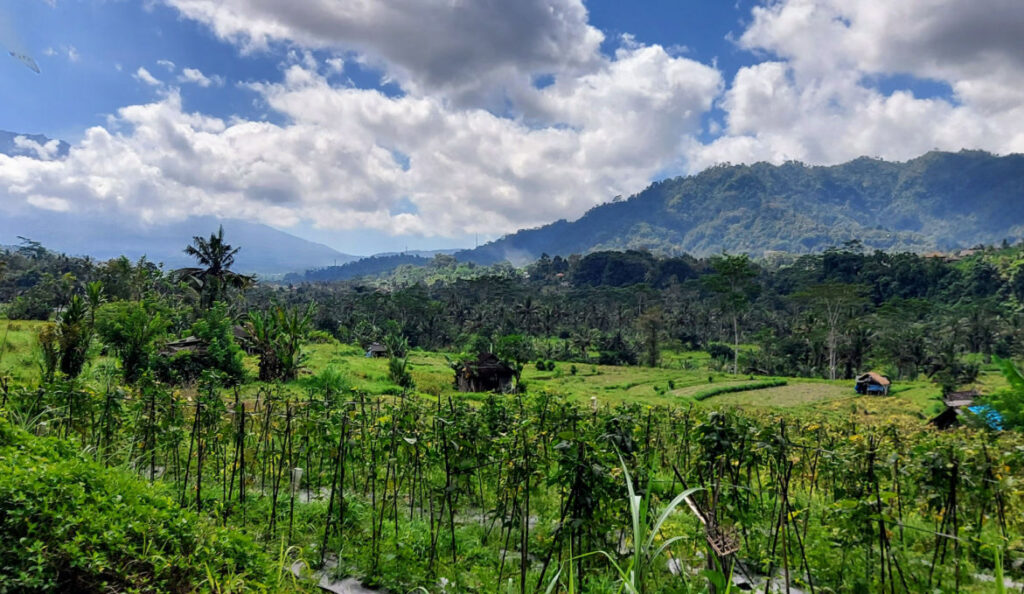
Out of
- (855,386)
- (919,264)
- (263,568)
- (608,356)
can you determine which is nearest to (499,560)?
(263,568)

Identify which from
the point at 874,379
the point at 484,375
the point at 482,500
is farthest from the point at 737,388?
the point at 482,500

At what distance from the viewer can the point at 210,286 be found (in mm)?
31031

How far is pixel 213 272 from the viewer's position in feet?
100

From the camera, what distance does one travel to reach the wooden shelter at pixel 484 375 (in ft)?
100

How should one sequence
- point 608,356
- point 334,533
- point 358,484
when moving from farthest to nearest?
1. point 608,356
2. point 358,484
3. point 334,533

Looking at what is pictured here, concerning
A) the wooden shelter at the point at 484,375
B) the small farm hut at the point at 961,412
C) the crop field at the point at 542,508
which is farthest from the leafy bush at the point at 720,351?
the crop field at the point at 542,508

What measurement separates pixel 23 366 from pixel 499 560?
1945 cm

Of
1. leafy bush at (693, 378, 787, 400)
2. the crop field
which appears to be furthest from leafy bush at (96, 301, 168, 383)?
leafy bush at (693, 378, 787, 400)

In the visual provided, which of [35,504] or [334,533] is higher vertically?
[35,504]

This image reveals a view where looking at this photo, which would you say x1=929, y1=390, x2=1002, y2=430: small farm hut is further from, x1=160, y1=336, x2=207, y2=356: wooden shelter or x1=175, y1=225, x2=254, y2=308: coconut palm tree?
x1=175, y1=225, x2=254, y2=308: coconut palm tree

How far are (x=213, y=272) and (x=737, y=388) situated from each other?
3796cm

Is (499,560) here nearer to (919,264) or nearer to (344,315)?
(344,315)

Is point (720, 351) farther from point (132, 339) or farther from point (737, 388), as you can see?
point (132, 339)

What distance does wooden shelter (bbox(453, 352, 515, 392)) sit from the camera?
3048 centimetres
